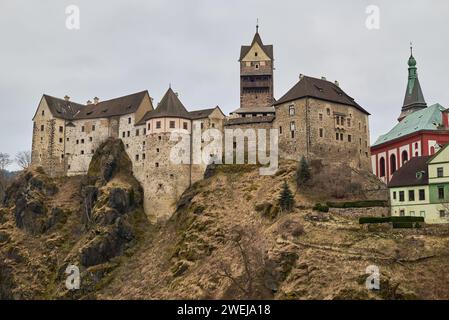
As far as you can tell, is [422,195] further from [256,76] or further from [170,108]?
[256,76]

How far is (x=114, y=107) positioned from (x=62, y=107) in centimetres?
1134

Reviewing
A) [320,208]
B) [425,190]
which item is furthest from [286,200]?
[425,190]

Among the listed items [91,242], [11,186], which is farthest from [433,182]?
[11,186]

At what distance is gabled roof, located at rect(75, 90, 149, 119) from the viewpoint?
4003 inches

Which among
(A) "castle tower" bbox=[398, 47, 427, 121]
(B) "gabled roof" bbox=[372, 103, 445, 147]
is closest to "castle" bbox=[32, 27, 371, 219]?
(B) "gabled roof" bbox=[372, 103, 445, 147]

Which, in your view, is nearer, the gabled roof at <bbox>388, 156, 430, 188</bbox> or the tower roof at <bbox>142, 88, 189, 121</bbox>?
the gabled roof at <bbox>388, 156, 430, 188</bbox>

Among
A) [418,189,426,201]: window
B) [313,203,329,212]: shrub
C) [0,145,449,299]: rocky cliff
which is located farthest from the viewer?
[313,203,329,212]: shrub

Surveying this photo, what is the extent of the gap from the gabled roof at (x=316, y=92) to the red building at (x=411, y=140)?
7.27m

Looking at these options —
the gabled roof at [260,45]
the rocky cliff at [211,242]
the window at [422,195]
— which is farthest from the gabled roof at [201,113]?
the window at [422,195]

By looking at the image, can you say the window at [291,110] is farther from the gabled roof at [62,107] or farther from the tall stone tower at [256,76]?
the gabled roof at [62,107]

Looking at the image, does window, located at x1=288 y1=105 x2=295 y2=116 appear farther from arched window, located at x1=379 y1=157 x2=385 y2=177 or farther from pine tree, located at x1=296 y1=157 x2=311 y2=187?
arched window, located at x1=379 y1=157 x2=385 y2=177

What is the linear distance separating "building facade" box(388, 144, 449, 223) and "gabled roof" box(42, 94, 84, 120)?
58.6 m

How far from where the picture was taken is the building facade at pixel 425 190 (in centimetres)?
6884

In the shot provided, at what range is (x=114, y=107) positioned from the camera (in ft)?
343
